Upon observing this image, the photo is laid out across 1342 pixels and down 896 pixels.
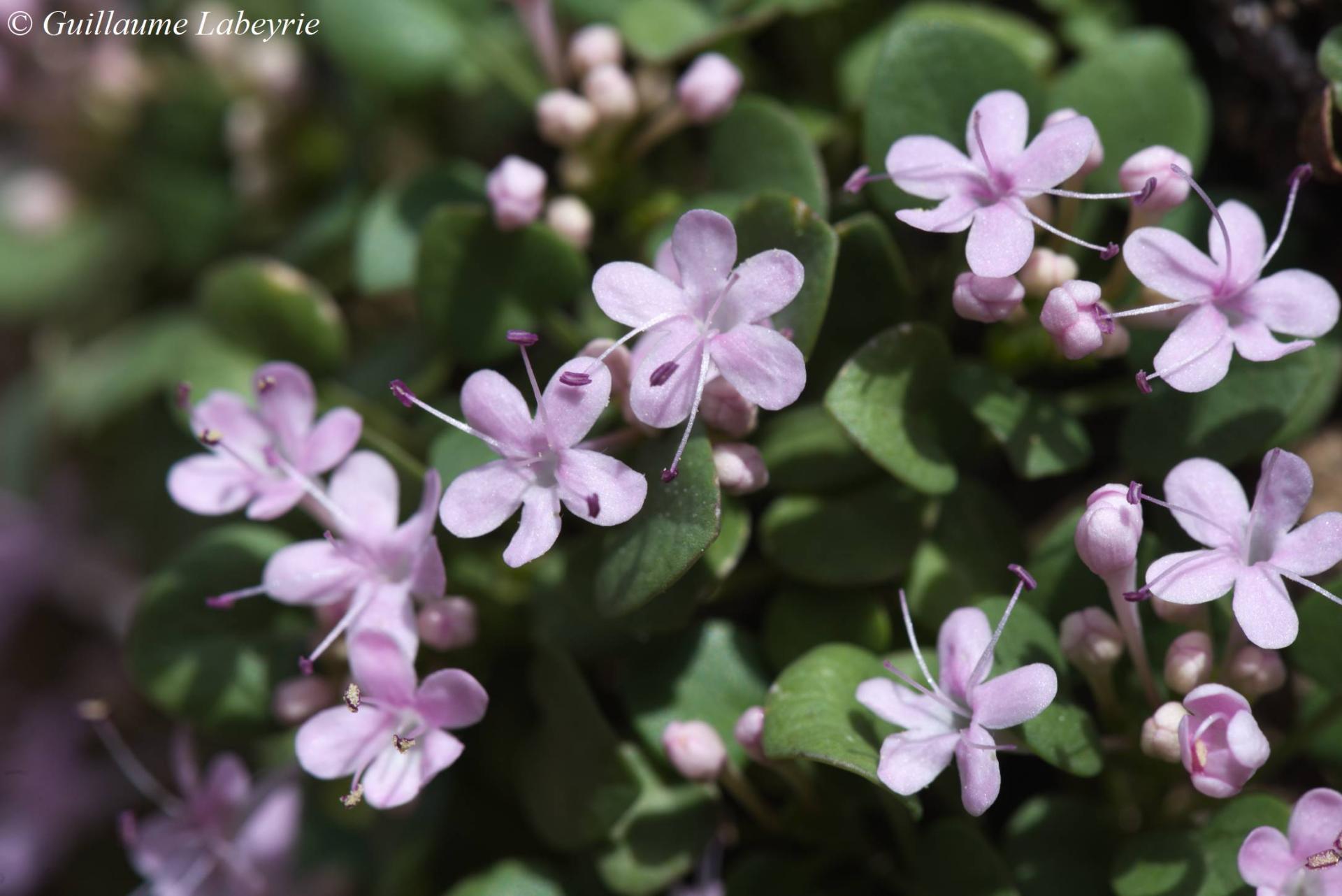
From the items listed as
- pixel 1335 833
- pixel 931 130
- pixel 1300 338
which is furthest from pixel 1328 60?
pixel 1335 833

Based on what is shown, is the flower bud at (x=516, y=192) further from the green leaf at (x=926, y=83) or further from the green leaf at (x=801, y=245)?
the green leaf at (x=926, y=83)

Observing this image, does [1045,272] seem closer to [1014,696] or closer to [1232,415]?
[1232,415]

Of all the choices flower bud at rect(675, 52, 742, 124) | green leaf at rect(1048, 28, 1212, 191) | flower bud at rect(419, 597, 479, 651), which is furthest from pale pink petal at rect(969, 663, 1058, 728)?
flower bud at rect(675, 52, 742, 124)

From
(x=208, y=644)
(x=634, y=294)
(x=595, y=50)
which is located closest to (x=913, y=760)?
(x=634, y=294)

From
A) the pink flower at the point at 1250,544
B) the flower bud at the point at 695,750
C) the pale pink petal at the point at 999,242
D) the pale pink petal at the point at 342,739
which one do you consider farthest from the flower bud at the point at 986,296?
the pale pink petal at the point at 342,739

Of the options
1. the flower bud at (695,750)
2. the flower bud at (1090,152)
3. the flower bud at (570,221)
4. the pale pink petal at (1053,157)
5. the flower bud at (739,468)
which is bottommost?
the flower bud at (695,750)

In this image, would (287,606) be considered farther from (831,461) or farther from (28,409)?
(28,409)

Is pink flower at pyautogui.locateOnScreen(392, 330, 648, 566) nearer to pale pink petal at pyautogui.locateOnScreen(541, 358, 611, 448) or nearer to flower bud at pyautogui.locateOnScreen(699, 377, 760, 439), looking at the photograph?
pale pink petal at pyautogui.locateOnScreen(541, 358, 611, 448)
